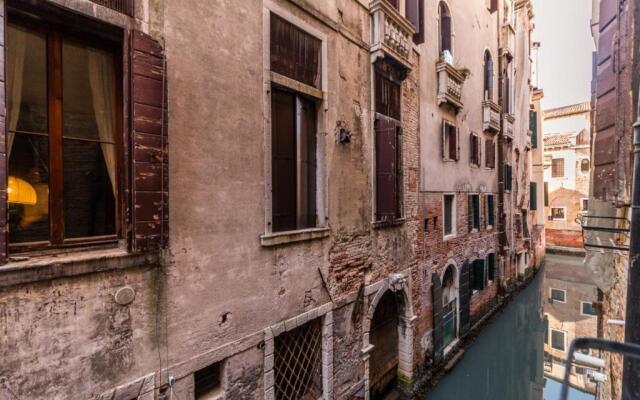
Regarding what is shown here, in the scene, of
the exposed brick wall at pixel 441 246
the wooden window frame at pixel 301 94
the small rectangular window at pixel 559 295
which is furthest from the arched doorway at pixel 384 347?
the small rectangular window at pixel 559 295

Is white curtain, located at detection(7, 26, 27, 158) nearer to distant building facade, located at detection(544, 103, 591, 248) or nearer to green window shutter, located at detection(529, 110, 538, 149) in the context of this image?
green window shutter, located at detection(529, 110, 538, 149)

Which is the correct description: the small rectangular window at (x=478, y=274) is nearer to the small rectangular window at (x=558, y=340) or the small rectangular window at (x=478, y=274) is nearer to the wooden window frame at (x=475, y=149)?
the wooden window frame at (x=475, y=149)

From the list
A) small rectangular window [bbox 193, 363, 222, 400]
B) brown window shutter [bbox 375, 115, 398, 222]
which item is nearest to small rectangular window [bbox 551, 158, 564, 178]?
brown window shutter [bbox 375, 115, 398, 222]

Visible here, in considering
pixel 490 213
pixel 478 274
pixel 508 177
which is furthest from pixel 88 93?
pixel 508 177

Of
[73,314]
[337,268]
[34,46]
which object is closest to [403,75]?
[337,268]

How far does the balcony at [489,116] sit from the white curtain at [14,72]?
12.4 m

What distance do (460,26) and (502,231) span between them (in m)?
8.30

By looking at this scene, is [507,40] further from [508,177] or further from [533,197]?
[533,197]

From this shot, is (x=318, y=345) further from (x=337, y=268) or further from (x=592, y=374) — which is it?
(x=592, y=374)

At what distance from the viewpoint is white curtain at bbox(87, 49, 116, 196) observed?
9.80 feet

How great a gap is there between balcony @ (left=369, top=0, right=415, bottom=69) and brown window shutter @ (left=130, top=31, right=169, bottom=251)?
436 centimetres

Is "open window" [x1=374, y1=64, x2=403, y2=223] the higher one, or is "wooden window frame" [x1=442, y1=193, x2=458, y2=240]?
"open window" [x1=374, y1=64, x2=403, y2=223]

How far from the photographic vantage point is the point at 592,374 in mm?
4926

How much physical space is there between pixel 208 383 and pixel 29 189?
2821 millimetres
